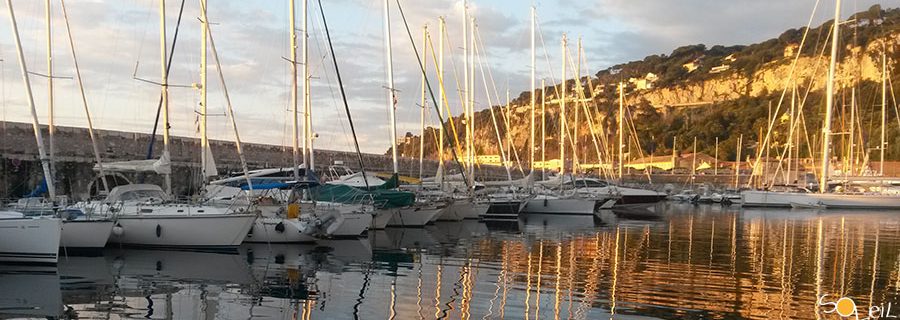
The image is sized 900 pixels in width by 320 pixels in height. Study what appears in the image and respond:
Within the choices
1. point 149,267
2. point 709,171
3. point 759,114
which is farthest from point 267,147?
point 759,114

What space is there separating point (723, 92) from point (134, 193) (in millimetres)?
153518

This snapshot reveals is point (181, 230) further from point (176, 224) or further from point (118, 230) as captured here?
point (118, 230)

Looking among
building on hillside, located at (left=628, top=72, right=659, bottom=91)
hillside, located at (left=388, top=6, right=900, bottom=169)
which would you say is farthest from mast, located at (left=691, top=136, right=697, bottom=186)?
building on hillside, located at (left=628, top=72, right=659, bottom=91)

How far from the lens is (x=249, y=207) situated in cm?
2173

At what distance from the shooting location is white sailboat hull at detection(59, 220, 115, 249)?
1966 centimetres

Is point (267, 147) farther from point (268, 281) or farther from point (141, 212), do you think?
point (268, 281)

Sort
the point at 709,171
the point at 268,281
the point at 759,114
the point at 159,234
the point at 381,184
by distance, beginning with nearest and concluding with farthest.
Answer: the point at 268,281 < the point at 159,234 < the point at 381,184 < the point at 709,171 < the point at 759,114

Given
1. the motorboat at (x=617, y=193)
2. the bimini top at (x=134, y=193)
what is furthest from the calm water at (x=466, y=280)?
the motorboat at (x=617, y=193)

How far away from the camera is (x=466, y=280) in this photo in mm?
15898

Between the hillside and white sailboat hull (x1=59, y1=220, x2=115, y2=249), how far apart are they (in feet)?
247

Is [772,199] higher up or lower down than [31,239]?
lower down

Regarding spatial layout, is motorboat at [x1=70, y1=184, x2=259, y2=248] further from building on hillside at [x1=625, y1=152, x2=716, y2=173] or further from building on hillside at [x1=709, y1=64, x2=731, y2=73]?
building on hillside at [x1=709, y1=64, x2=731, y2=73]

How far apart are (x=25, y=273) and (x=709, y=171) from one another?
98556 mm

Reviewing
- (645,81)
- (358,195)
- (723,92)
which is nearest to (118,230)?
(358,195)
